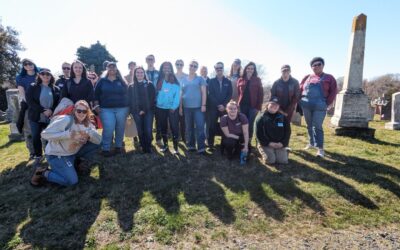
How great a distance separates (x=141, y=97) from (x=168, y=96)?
56 centimetres

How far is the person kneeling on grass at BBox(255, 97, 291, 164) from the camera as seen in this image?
535 centimetres

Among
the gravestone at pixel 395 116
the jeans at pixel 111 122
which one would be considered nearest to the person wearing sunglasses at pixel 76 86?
the jeans at pixel 111 122

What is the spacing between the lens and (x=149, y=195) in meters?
4.22

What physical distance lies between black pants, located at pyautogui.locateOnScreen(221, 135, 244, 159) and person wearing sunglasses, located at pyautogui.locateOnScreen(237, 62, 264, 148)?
0.61 m

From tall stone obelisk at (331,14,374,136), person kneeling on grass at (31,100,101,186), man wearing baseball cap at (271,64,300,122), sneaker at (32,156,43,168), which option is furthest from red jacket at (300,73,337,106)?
sneaker at (32,156,43,168)

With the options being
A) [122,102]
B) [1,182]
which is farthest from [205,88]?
[1,182]

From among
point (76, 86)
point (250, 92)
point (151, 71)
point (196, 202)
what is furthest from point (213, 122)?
point (76, 86)

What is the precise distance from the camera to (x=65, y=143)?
4.55 meters

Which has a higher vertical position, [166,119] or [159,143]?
[166,119]

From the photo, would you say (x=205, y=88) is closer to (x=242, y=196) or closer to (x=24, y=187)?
(x=242, y=196)

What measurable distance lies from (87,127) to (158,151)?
1889mm

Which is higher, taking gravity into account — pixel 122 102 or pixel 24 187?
pixel 122 102

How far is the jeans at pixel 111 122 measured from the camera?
555 cm

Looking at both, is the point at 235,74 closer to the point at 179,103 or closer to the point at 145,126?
the point at 179,103
